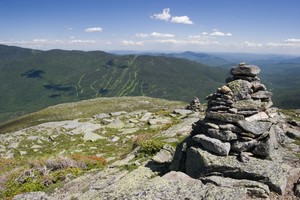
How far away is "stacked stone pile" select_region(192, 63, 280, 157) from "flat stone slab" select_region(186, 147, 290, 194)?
76cm

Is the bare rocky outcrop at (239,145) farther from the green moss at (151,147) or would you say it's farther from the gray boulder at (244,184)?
the green moss at (151,147)

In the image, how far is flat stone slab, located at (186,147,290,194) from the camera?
1783 centimetres

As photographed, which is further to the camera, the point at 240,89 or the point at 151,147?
the point at 151,147

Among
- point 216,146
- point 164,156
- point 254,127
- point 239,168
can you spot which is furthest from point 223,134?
point 164,156

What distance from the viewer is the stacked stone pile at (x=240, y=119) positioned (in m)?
19.9

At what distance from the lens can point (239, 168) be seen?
1852 cm

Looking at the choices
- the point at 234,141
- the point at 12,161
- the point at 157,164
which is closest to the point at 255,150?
the point at 234,141

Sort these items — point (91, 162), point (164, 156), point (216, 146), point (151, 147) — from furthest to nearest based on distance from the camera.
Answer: point (91, 162) → point (151, 147) → point (164, 156) → point (216, 146)

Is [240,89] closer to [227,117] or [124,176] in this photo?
[227,117]

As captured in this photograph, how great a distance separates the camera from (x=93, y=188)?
2106 cm

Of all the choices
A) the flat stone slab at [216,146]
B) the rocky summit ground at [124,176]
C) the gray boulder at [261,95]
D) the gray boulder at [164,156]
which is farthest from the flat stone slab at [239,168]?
the gray boulder at [261,95]

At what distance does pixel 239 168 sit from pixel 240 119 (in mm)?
3566

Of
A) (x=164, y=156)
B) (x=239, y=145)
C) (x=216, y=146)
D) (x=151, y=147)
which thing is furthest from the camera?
(x=151, y=147)

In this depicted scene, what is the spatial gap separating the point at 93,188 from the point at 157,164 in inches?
226
